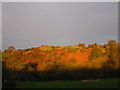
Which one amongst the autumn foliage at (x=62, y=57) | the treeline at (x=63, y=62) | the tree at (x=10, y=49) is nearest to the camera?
the treeline at (x=63, y=62)

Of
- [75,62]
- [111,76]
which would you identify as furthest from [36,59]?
[111,76]

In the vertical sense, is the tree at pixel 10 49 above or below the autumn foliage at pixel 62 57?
above

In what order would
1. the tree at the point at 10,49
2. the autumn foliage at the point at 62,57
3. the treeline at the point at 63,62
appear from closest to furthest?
the treeline at the point at 63,62 < the autumn foliage at the point at 62,57 < the tree at the point at 10,49

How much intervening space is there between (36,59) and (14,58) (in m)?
1.09

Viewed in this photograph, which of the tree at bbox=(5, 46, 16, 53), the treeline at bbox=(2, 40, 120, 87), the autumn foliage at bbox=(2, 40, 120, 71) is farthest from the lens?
the tree at bbox=(5, 46, 16, 53)

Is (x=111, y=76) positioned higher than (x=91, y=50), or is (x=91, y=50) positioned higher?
(x=91, y=50)

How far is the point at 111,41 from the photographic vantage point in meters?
9.23

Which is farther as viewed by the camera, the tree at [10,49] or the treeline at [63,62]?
the tree at [10,49]

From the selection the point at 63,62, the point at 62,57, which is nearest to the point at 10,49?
the point at 62,57

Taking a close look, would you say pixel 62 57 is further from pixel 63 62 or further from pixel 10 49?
pixel 10 49

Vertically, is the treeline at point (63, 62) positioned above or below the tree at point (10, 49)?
below

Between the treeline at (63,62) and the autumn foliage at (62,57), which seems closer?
the treeline at (63,62)

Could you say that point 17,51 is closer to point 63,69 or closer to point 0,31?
point 0,31

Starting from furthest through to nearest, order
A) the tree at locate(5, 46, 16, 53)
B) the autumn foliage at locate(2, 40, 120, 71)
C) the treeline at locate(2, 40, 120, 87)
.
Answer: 1. the tree at locate(5, 46, 16, 53)
2. the autumn foliage at locate(2, 40, 120, 71)
3. the treeline at locate(2, 40, 120, 87)
